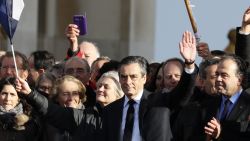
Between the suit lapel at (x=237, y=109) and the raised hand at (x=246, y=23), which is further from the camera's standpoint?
the raised hand at (x=246, y=23)

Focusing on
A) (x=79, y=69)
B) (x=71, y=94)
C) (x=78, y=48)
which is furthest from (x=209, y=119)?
(x=78, y=48)

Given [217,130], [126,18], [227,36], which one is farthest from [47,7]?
[217,130]

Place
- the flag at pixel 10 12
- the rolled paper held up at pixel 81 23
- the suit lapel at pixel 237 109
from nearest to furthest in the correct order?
the suit lapel at pixel 237 109 < the flag at pixel 10 12 < the rolled paper held up at pixel 81 23

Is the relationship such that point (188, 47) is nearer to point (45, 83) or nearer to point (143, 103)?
point (143, 103)

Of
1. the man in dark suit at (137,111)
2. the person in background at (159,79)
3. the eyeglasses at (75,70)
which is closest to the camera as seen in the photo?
the man in dark suit at (137,111)

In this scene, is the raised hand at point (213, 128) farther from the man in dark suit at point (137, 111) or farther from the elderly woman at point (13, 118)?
the elderly woman at point (13, 118)

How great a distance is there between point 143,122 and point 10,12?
1772mm

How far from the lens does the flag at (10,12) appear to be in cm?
1529

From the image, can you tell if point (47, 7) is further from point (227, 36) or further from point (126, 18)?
point (227, 36)

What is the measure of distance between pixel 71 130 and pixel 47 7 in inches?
383

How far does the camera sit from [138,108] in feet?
48.3

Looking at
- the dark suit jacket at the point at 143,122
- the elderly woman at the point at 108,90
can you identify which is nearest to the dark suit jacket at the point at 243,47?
the dark suit jacket at the point at 143,122

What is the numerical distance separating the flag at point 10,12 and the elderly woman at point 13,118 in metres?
0.73

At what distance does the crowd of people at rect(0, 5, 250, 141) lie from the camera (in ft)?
47.2
